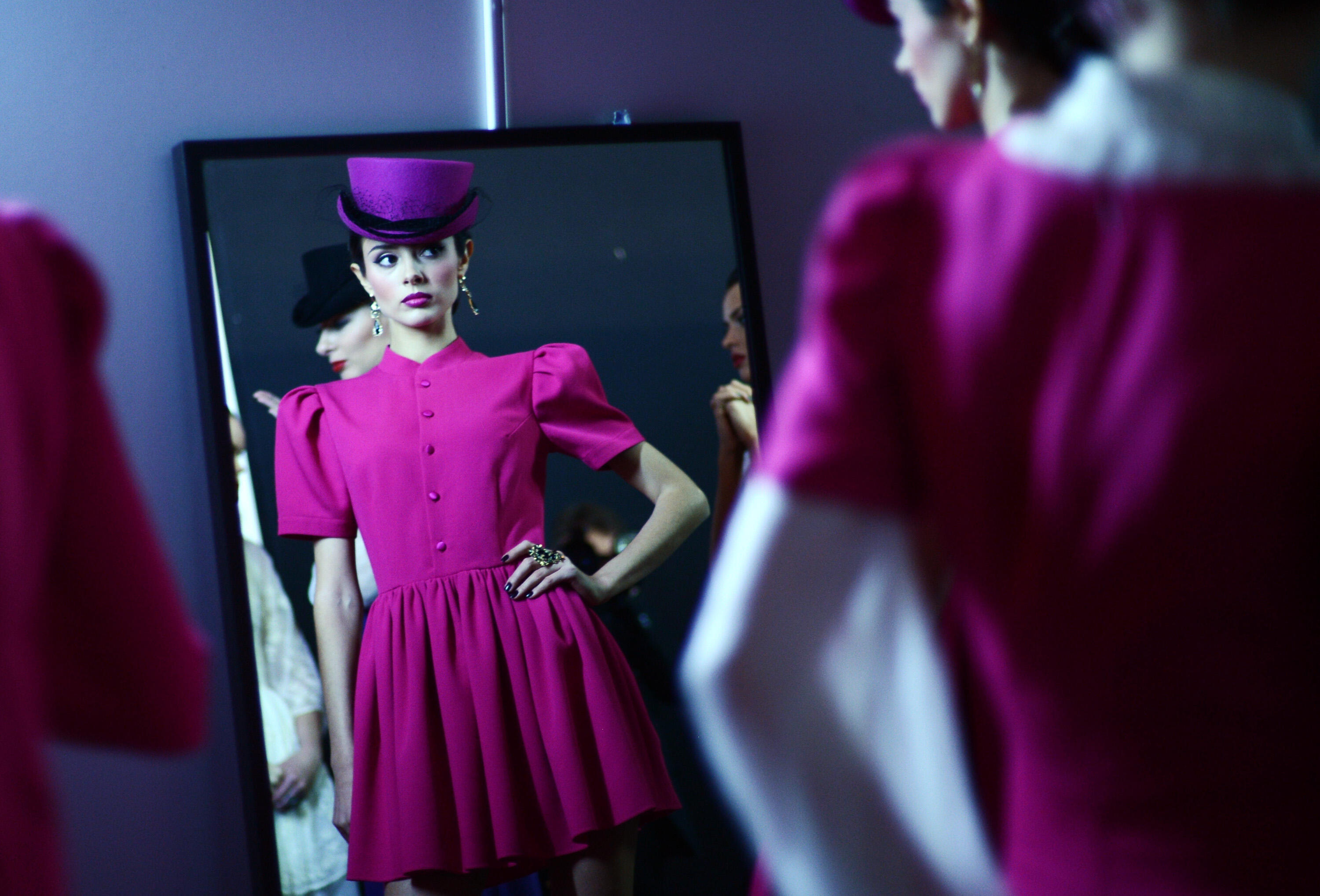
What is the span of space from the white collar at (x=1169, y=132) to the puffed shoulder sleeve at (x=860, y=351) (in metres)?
0.08

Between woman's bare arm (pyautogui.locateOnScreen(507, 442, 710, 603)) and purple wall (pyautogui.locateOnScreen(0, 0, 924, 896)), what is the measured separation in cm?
32

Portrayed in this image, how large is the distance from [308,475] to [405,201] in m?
0.46

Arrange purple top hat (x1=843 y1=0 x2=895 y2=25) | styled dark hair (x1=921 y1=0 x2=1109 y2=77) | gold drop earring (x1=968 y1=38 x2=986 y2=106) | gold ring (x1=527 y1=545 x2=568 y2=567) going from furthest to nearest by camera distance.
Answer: gold ring (x1=527 y1=545 x2=568 y2=567), purple top hat (x1=843 y1=0 x2=895 y2=25), gold drop earring (x1=968 y1=38 x2=986 y2=106), styled dark hair (x1=921 y1=0 x2=1109 y2=77)

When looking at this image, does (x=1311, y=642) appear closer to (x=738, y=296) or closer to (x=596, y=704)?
(x=596, y=704)

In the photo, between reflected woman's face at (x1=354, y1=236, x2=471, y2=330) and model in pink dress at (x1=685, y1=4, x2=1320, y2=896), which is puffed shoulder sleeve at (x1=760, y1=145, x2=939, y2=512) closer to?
model in pink dress at (x1=685, y1=4, x2=1320, y2=896)

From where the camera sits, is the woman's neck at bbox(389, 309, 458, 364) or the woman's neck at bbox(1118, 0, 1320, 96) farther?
the woman's neck at bbox(389, 309, 458, 364)

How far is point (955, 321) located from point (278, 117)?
5.50 feet

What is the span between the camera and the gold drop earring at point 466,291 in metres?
1.98

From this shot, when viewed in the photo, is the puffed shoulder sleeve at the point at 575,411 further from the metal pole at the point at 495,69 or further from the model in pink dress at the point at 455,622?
the metal pole at the point at 495,69

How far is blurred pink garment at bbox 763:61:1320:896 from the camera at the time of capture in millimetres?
675

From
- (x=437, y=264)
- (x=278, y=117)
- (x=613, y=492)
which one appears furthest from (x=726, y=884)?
(x=278, y=117)

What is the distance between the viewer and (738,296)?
218 cm

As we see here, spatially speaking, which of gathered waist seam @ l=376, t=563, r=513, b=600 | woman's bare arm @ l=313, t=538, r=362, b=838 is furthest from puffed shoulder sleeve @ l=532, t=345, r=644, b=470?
woman's bare arm @ l=313, t=538, r=362, b=838

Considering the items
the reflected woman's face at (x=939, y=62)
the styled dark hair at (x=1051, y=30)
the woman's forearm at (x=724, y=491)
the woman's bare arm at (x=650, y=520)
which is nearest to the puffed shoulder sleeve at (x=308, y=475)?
the woman's bare arm at (x=650, y=520)
